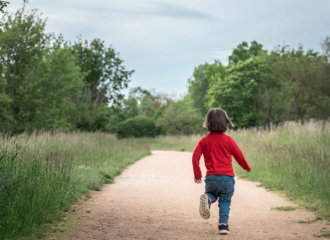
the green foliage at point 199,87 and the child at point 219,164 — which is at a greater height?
the green foliage at point 199,87

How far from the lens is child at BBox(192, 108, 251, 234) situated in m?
6.12

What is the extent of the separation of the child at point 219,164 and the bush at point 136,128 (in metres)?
42.5

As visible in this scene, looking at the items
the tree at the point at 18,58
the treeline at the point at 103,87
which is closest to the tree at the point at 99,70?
the treeline at the point at 103,87

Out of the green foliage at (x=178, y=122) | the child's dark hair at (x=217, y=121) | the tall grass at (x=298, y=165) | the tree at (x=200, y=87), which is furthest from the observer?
the tree at (x=200, y=87)

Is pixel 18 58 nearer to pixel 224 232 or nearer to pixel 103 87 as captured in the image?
pixel 224 232

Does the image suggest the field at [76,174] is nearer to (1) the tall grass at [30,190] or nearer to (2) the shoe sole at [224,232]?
(1) the tall grass at [30,190]

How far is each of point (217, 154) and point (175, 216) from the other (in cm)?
181

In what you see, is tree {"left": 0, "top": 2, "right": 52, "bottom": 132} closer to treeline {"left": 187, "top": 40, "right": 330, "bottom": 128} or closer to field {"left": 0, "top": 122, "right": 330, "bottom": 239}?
field {"left": 0, "top": 122, "right": 330, "bottom": 239}

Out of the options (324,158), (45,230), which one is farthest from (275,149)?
(45,230)

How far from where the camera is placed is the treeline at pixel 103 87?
68.6 feet

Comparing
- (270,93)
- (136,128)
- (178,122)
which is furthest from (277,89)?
(136,128)

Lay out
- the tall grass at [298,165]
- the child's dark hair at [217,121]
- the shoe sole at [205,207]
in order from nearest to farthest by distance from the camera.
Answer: the shoe sole at [205,207], the child's dark hair at [217,121], the tall grass at [298,165]

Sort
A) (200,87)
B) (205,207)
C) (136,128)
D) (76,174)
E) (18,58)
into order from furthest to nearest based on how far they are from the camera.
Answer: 1. (200,87)
2. (136,128)
3. (18,58)
4. (76,174)
5. (205,207)

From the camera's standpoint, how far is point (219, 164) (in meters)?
6.17
